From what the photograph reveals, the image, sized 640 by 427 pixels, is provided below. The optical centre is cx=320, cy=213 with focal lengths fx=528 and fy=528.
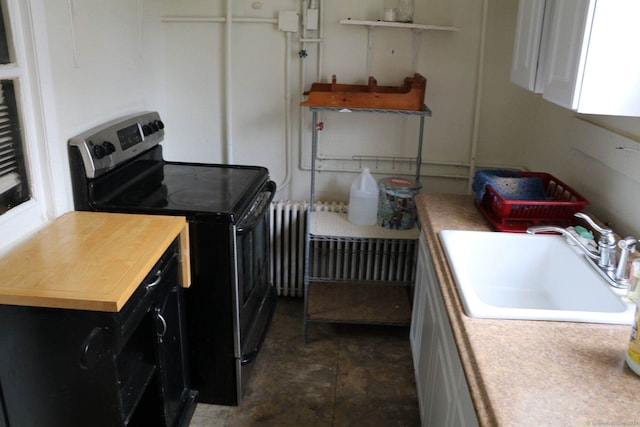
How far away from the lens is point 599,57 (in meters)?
1.46

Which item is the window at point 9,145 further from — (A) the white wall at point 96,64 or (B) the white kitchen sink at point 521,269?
(B) the white kitchen sink at point 521,269

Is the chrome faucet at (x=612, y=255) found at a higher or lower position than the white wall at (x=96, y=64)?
lower

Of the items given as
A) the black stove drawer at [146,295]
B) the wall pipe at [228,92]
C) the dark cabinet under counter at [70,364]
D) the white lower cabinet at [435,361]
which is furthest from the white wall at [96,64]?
the white lower cabinet at [435,361]

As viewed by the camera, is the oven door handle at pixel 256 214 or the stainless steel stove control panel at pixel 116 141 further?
the oven door handle at pixel 256 214

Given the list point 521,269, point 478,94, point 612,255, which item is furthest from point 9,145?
point 478,94

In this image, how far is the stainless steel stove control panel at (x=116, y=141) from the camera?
6.48ft

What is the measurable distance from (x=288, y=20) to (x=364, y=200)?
1.01 metres

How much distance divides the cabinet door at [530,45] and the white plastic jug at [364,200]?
87 centimetres

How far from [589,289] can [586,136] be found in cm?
Answer: 81

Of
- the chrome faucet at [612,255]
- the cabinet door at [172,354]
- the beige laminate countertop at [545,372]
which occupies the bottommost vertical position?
the cabinet door at [172,354]

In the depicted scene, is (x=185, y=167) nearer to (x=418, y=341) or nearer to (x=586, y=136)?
(x=418, y=341)

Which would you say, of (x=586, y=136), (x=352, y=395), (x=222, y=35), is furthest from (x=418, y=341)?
(x=222, y=35)

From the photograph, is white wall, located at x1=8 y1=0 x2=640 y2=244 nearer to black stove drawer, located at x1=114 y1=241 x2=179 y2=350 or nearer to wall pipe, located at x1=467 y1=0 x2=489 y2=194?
wall pipe, located at x1=467 y1=0 x2=489 y2=194

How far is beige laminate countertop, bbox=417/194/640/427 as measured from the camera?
39.6 inches
